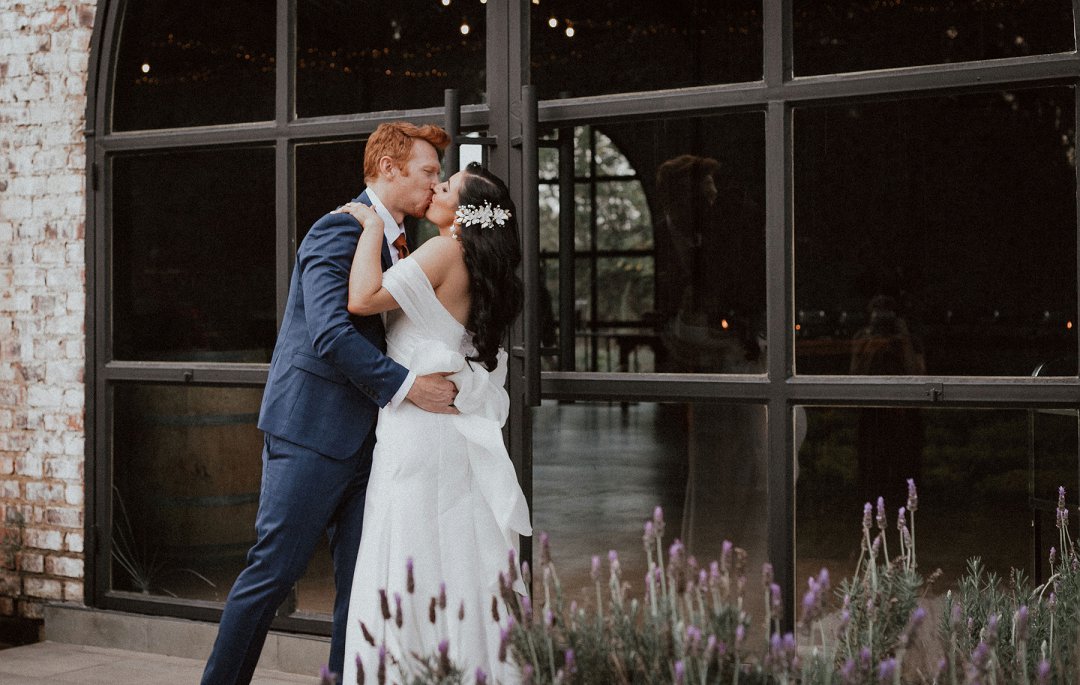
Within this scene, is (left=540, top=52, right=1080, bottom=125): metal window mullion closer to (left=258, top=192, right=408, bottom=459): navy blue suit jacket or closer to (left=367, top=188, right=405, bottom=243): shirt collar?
(left=367, top=188, right=405, bottom=243): shirt collar

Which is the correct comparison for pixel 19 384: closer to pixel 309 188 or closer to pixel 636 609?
pixel 309 188

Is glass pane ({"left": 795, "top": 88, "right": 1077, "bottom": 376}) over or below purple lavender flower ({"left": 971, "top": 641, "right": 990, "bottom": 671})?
over

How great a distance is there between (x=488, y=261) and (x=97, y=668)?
207 centimetres

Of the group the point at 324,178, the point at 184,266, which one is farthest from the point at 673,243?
the point at 184,266

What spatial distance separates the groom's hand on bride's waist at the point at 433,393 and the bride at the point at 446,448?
0.06ft

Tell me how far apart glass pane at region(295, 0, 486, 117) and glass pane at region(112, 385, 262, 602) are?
1095 millimetres

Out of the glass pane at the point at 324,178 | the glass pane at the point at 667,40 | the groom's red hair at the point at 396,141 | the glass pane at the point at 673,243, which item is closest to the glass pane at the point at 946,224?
the glass pane at the point at 667,40

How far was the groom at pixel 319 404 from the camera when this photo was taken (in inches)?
114

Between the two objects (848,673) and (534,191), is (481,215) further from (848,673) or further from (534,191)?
(848,673)

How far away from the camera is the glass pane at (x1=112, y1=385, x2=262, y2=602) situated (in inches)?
166

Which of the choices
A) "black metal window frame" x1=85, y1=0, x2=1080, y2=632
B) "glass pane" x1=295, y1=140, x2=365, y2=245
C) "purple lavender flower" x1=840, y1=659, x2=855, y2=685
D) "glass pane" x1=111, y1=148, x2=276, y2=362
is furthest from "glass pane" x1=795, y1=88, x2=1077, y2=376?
"purple lavender flower" x1=840, y1=659, x2=855, y2=685

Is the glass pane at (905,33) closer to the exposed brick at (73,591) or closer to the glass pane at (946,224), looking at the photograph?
the glass pane at (946,224)

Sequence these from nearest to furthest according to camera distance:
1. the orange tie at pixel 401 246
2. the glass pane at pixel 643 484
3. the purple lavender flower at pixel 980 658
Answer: the purple lavender flower at pixel 980 658, the orange tie at pixel 401 246, the glass pane at pixel 643 484

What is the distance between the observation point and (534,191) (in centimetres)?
331
